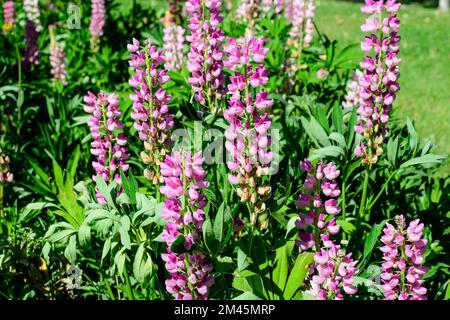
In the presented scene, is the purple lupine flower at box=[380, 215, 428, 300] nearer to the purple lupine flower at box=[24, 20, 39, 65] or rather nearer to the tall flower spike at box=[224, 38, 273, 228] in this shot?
the tall flower spike at box=[224, 38, 273, 228]

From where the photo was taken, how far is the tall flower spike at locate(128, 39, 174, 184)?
2484 mm

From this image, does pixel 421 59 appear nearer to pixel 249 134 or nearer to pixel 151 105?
pixel 151 105

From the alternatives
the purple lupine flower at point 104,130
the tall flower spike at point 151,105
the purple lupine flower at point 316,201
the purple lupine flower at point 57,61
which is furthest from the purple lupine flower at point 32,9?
the purple lupine flower at point 316,201

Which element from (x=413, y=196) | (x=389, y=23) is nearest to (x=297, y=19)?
(x=413, y=196)

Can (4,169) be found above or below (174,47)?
below

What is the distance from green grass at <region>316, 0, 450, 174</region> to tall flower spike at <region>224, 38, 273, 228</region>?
2.45 metres

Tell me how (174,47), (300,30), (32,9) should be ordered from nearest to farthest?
(174,47) < (300,30) < (32,9)

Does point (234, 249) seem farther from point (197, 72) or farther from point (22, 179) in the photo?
point (22, 179)

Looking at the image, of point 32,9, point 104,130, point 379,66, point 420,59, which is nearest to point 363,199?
point 379,66

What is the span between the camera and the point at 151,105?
2.49 m

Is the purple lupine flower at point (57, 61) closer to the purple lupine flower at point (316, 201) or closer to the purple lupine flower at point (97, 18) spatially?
the purple lupine flower at point (97, 18)

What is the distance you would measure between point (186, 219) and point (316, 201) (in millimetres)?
441

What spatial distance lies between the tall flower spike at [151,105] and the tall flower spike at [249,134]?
38 cm

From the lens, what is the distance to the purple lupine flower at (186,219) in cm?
208
